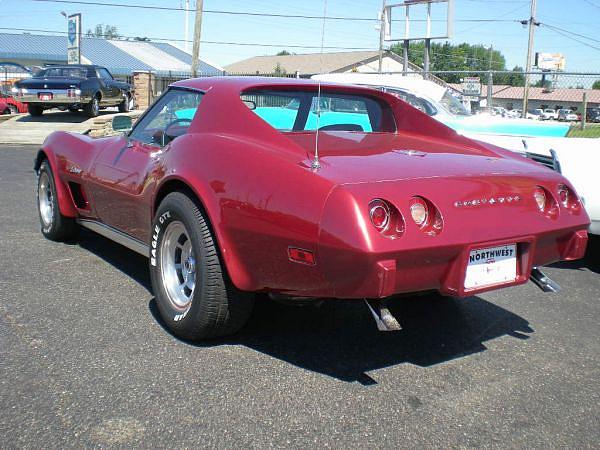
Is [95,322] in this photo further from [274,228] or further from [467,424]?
[467,424]

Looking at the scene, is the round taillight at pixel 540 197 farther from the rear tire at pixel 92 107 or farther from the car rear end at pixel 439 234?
the rear tire at pixel 92 107

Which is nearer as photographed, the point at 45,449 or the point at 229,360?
the point at 45,449

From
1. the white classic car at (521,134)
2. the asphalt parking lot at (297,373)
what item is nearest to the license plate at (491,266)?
the asphalt parking lot at (297,373)

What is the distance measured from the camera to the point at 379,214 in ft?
8.78

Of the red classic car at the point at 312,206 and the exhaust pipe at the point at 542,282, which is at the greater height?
the red classic car at the point at 312,206

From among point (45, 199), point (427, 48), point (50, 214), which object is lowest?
point (50, 214)

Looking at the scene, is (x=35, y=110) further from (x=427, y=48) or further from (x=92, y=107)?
(x=427, y=48)

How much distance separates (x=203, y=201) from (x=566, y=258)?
6.03 ft

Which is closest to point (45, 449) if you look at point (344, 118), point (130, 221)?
point (130, 221)

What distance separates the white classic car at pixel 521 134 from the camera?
15.4 feet

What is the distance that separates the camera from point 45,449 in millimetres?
2326

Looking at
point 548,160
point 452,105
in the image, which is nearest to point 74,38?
point 452,105

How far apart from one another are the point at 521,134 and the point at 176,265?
572 centimetres

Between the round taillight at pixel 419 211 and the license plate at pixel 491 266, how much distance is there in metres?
0.26
